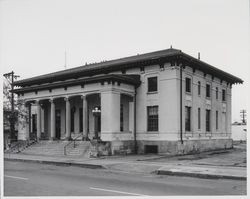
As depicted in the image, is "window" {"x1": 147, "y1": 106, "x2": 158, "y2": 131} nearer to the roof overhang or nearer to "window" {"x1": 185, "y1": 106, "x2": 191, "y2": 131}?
the roof overhang

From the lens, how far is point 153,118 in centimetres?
2989

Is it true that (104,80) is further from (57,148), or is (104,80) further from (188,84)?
(188,84)

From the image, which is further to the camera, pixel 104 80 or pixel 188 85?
pixel 188 85

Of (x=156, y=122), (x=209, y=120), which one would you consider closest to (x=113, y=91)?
(x=156, y=122)

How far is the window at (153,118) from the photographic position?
97.6ft

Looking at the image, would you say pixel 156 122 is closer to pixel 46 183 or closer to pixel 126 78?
pixel 126 78

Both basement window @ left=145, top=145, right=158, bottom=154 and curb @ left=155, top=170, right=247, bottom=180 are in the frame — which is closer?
curb @ left=155, top=170, right=247, bottom=180

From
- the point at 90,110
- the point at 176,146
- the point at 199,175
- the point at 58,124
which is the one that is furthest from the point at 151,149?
the point at 199,175

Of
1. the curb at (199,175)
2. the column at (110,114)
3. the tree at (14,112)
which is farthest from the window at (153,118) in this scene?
the tree at (14,112)

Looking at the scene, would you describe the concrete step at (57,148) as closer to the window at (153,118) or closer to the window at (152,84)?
the window at (153,118)

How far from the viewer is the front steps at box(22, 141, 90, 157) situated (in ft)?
91.2

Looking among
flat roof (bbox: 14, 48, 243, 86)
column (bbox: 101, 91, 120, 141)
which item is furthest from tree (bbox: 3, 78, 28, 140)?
column (bbox: 101, 91, 120, 141)

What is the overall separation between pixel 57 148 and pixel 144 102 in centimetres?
799

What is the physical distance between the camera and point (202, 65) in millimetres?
31297
